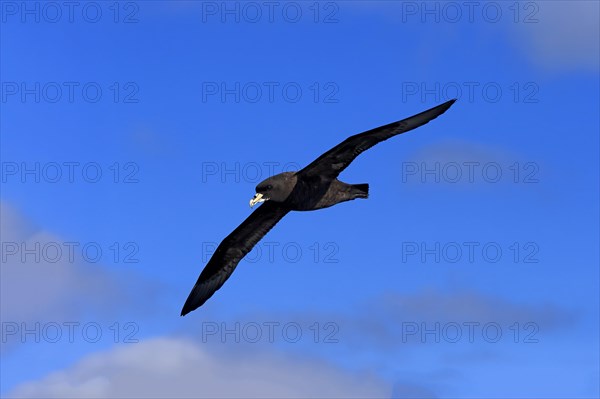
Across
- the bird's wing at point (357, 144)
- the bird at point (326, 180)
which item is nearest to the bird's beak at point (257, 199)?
the bird at point (326, 180)

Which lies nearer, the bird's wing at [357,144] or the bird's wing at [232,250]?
the bird's wing at [357,144]

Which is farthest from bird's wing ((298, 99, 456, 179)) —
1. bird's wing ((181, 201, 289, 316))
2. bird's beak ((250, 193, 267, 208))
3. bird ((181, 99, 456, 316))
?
bird's wing ((181, 201, 289, 316))

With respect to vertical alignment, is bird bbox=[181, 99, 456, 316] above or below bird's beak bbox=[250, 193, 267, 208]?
above

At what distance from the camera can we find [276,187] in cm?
2205

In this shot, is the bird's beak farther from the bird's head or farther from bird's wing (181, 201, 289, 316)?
bird's wing (181, 201, 289, 316)

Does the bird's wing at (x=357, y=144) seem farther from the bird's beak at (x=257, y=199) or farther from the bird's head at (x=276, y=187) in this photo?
the bird's beak at (x=257, y=199)

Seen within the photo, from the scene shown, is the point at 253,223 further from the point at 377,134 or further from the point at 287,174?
the point at 377,134

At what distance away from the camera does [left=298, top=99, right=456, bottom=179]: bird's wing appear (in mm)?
21453

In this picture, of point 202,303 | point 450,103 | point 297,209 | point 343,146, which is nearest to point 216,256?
point 202,303

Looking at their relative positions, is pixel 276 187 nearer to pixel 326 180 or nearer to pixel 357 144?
pixel 326 180

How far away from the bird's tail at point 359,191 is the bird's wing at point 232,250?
2.02m

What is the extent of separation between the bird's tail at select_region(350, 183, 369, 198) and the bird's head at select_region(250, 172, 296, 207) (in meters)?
1.45

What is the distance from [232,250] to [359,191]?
4.24m

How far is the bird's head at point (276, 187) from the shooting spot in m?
22.0
